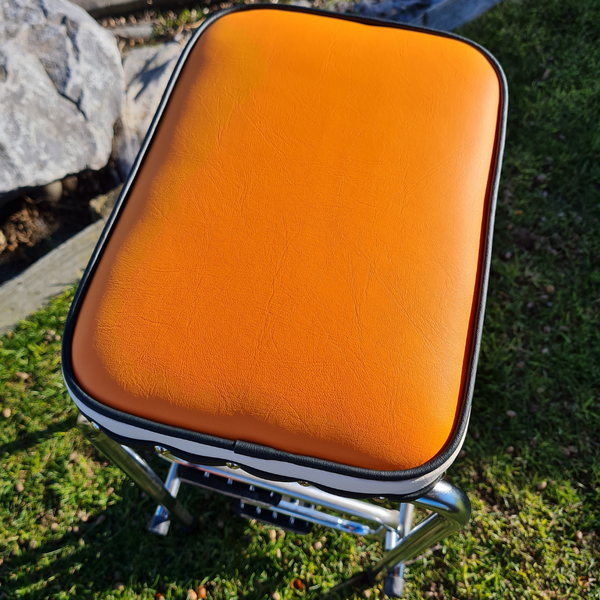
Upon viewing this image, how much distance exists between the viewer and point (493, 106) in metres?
1.12

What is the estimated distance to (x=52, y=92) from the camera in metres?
1.97

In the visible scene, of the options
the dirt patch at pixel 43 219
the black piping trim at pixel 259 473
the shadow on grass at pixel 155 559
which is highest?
the black piping trim at pixel 259 473

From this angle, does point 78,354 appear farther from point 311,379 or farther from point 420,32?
point 420,32

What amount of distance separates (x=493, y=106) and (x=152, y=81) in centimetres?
182

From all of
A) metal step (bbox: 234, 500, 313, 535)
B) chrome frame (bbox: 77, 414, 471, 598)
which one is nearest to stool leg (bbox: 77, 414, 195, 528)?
chrome frame (bbox: 77, 414, 471, 598)

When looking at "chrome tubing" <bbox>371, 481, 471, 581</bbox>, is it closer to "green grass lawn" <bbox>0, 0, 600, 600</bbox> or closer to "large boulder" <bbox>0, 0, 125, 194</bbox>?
"green grass lawn" <bbox>0, 0, 600, 600</bbox>

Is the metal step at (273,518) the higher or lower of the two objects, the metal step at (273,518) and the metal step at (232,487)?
the lower

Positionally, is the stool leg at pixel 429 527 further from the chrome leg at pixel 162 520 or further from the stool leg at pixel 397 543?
the chrome leg at pixel 162 520

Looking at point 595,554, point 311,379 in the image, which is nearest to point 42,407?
point 311,379

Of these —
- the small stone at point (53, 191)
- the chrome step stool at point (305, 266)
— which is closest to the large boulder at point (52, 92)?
the small stone at point (53, 191)

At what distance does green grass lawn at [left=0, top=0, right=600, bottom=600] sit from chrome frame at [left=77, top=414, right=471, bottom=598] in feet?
0.69

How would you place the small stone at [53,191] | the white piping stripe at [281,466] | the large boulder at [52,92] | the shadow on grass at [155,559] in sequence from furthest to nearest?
1. the small stone at [53,191]
2. the large boulder at [52,92]
3. the shadow on grass at [155,559]
4. the white piping stripe at [281,466]

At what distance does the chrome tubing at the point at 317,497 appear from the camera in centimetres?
126

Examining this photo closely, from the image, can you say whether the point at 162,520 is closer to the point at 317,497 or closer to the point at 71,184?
the point at 317,497
